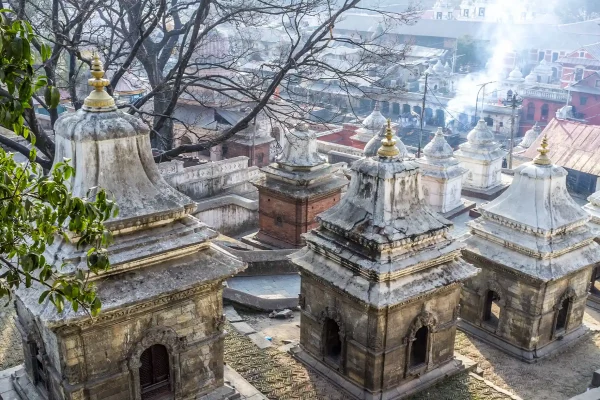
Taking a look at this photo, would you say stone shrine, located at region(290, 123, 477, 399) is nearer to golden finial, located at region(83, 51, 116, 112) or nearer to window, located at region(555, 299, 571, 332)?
window, located at region(555, 299, 571, 332)

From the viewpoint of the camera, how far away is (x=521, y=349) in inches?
605

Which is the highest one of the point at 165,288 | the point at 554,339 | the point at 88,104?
the point at 88,104

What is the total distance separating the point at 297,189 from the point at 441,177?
9744mm

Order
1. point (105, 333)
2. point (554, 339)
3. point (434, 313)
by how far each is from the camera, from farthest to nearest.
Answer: point (554, 339) < point (434, 313) < point (105, 333)

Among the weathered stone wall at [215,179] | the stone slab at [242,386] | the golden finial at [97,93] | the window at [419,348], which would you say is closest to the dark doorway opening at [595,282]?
the window at [419,348]

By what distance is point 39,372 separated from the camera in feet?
36.1

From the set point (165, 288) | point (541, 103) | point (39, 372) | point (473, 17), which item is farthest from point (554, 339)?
point (473, 17)

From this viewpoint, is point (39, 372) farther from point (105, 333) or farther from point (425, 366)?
point (425, 366)

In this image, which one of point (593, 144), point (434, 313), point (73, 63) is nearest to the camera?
point (434, 313)

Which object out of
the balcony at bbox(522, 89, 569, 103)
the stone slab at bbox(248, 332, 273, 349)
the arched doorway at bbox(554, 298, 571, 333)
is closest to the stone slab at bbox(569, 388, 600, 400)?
the arched doorway at bbox(554, 298, 571, 333)

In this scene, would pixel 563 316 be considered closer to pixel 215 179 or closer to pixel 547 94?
pixel 215 179

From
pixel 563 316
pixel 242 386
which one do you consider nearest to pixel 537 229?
pixel 563 316

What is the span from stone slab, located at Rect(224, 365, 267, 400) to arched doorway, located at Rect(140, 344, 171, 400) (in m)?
1.47

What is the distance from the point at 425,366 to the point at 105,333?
6891 millimetres
